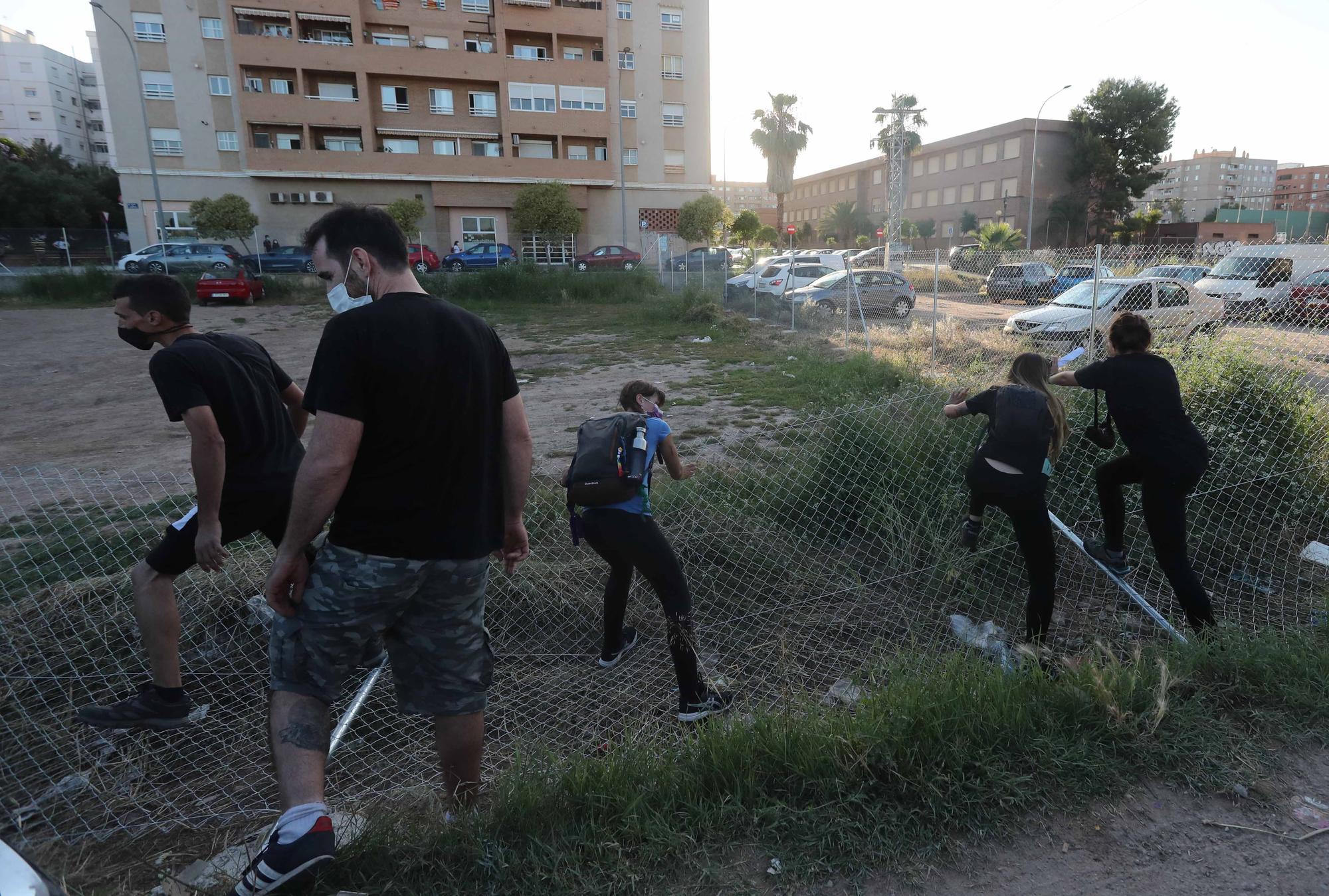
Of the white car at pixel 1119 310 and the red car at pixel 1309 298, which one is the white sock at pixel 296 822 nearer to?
the white car at pixel 1119 310

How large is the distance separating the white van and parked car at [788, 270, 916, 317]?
22.1 ft

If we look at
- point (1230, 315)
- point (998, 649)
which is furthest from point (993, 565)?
point (1230, 315)

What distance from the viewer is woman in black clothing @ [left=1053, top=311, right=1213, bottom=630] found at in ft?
12.4

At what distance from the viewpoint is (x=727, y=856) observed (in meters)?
2.28

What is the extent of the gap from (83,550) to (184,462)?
120 inches

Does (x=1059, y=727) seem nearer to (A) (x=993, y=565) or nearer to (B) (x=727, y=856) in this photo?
(B) (x=727, y=856)

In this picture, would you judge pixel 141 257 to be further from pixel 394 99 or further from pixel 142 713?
pixel 142 713

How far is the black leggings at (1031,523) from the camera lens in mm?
3650

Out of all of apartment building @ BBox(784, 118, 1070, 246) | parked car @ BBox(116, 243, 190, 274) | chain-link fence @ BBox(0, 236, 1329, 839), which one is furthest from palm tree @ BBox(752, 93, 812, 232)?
chain-link fence @ BBox(0, 236, 1329, 839)

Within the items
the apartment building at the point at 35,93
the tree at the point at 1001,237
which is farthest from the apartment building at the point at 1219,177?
the apartment building at the point at 35,93

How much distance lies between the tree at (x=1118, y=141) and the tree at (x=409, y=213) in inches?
1685

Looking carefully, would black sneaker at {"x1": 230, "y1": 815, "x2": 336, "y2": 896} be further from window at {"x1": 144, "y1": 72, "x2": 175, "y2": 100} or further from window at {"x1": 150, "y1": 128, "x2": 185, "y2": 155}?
window at {"x1": 144, "y1": 72, "x2": 175, "y2": 100}

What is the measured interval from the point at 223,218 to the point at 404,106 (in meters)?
11.2

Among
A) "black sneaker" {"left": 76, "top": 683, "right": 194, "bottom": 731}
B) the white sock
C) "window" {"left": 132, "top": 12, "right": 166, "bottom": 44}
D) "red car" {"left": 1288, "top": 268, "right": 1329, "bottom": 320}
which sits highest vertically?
"window" {"left": 132, "top": 12, "right": 166, "bottom": 44}
